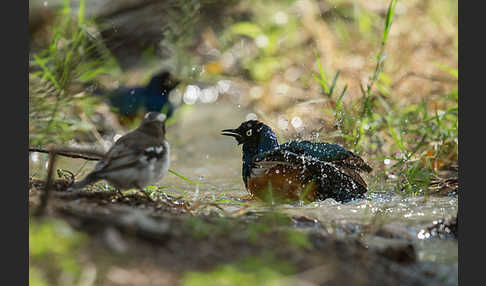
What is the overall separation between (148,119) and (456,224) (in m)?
2.30

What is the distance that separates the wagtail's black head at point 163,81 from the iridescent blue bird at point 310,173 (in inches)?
154

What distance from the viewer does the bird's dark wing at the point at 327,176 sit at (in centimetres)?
485

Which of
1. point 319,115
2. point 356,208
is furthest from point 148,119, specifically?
point 319,115

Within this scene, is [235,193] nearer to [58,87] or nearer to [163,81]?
[58,87]

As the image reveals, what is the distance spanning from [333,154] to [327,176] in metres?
0.23

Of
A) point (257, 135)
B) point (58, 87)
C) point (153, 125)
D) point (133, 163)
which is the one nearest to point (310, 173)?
point (257, 135)

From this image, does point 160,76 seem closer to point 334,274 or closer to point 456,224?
point 456,224

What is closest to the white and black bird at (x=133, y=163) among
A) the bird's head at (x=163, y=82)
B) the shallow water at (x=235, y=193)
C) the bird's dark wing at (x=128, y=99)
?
the shallow water at (x=235, y=193)

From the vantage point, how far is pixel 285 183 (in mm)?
4953

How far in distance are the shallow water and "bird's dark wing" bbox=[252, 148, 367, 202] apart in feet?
0.39

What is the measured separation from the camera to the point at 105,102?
7.67 metres

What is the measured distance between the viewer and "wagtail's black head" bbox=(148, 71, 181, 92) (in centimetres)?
859

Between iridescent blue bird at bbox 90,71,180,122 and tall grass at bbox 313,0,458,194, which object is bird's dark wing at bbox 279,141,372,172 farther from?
iridescent blue bird at bbox 90,71,180,122

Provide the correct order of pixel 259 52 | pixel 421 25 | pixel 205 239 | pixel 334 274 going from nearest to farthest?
pixel 334 274 < pixel 205 239 < pixel 421 25 < pixel 259 52
